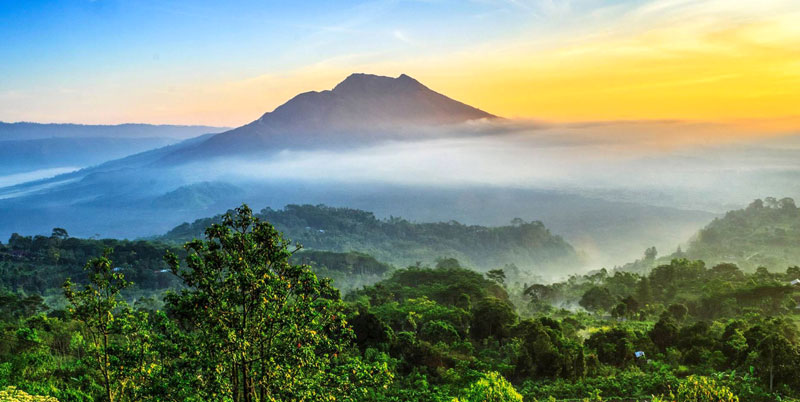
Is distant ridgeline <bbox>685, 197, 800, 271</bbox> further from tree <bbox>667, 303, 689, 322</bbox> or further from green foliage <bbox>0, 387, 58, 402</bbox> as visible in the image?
green foliage <bbox>0, 387, 58, 402</bbox>

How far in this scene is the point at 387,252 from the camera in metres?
89.2

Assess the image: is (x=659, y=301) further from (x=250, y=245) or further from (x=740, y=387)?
(x=250, y=245)

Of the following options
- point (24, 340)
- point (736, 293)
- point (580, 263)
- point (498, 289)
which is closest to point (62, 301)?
point (24, 340)

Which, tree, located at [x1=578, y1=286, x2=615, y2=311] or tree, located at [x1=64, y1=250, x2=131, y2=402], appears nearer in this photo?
tree, located at [x1=64, y1=250, x2=131, y2=402]

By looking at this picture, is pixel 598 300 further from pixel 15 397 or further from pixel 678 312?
pixel 15 397

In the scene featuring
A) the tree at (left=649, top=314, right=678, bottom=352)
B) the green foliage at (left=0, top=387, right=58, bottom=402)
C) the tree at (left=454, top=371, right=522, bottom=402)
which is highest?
the green foliage at (left=0, top=387, right=58, bottom=402)

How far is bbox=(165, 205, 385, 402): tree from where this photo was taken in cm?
795

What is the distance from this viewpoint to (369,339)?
21609mm

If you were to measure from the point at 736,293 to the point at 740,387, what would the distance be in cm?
2009

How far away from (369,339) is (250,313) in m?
14.0

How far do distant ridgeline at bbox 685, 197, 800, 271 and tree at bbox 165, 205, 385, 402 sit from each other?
66.3 m

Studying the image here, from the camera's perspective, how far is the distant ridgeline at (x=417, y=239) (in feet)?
293

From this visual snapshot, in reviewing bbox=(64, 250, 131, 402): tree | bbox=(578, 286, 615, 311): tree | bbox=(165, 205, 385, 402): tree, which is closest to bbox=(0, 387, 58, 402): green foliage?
bbox=(64, 250, 131, 402): tree

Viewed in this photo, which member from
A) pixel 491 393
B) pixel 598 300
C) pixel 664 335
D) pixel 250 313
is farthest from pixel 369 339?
pixel 598 300
